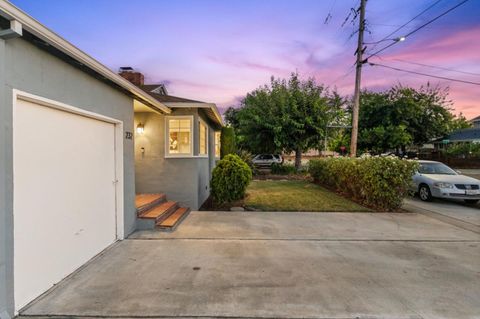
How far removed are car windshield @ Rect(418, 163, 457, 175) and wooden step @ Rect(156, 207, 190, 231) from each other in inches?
350

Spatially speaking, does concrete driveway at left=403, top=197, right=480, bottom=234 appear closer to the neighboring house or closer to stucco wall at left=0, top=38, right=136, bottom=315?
stucco wall at left=0, top=38, right=136, bottom=315

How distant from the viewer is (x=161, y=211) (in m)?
6.15

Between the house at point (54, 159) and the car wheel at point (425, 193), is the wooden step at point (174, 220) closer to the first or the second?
the house at point (54, 159)

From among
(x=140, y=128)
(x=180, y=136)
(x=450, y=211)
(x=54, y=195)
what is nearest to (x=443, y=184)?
(x=450, y=211)

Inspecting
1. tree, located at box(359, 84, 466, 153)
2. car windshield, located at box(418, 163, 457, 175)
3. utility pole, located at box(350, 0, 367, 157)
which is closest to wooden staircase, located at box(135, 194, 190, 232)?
utility pole, located at box(350, 0, 367, 157)

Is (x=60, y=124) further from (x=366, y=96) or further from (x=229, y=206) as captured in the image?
(x=366, y=96)

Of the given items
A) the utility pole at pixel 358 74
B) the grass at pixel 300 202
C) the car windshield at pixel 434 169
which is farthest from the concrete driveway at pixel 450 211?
the utility pole at pixel 358 74

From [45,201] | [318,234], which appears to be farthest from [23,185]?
[318,234]

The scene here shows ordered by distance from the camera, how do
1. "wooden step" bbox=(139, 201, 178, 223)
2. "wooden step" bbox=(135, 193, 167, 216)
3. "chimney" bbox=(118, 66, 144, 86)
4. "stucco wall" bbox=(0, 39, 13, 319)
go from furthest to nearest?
"chimney" bbox=(118, 66, 144, 86)
"wooden step" bbox=(135, 193, 167, 216)
"wooden step" bbox=(139, 201, 178, 223)
"stucco wall" bbox=(0, 39, 13, 319)

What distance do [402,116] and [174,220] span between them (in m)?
25.0

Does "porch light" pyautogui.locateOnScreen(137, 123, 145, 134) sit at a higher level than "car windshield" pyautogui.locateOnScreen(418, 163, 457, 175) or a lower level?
higher

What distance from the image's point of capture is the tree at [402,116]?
23500 millimetres

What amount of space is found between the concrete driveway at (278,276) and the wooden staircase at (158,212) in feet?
0.81

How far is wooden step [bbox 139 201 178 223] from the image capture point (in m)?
5.66
